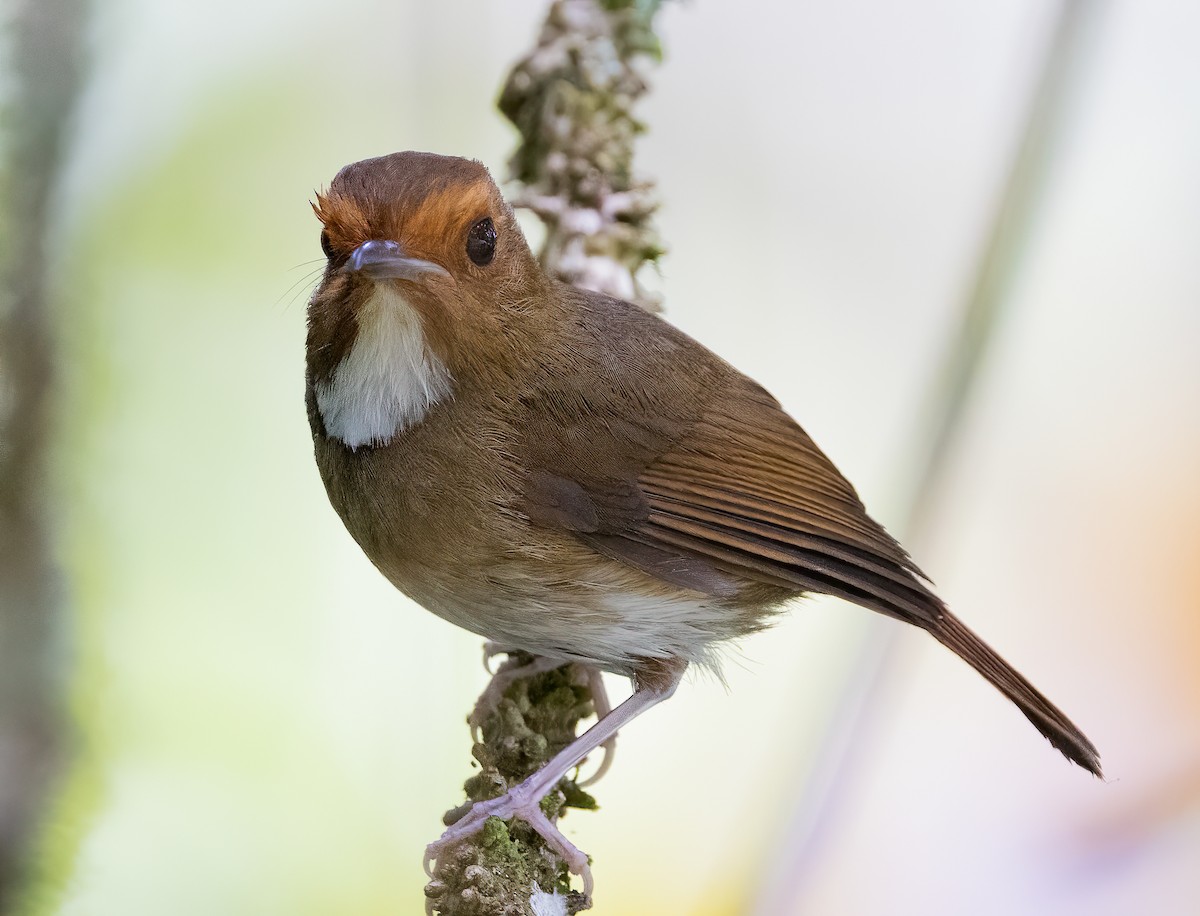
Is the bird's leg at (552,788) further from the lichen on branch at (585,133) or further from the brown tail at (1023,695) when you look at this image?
the lichen on branch at (585,133)

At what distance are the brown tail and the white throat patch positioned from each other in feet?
3.92

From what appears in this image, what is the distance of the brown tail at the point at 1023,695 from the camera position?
249 cm

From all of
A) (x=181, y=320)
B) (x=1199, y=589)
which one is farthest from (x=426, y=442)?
(x=1199, y=589)

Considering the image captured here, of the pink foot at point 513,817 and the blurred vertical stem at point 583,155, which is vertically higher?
the blurred vertical stem at point 583,155

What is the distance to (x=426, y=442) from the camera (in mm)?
2361

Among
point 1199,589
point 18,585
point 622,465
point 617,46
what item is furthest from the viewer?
point 1199,589

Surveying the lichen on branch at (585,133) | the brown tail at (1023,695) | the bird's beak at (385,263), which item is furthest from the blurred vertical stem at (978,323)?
the bird's beak at (385,263)

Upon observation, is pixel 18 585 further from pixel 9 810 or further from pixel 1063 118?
pixel 1063 118

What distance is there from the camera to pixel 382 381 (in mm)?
2326

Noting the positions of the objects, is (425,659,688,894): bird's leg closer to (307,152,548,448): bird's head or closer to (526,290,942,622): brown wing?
(526,290,942,622): brown wing

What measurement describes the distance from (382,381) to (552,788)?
0.97m

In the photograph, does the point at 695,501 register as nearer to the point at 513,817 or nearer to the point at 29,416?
the point at 513,817

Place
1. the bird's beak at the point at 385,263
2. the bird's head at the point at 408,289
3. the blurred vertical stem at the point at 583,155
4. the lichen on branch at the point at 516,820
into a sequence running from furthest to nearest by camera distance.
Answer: the blurred vertical stem at the point at 583,155
the lichen on branch at the point at 516,820
the bird's head at the point at 408,289
the bird's beak at the point at 385,263

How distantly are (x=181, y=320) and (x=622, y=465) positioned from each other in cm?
152
